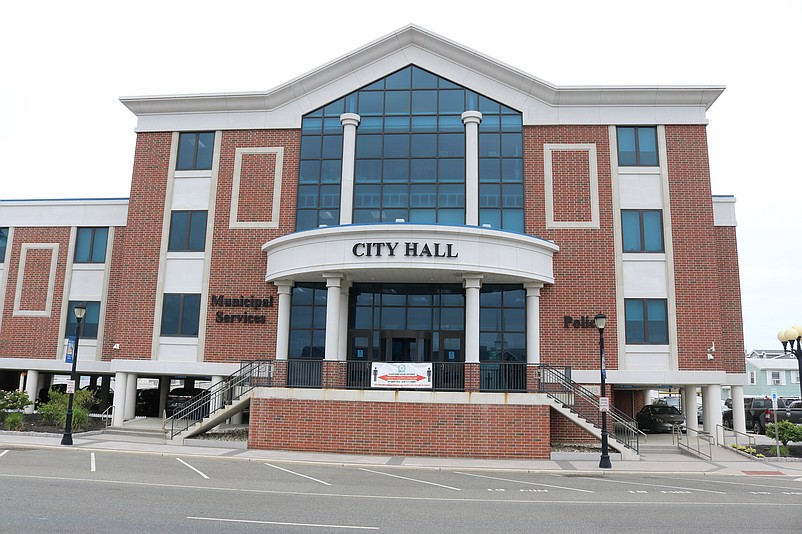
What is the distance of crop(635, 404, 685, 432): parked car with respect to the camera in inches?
1091

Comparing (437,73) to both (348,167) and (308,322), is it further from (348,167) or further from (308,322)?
(308,322)

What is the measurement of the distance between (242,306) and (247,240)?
261cm

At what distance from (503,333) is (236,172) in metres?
12.3

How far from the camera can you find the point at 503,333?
80.5 ft

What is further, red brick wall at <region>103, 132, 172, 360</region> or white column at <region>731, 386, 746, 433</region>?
red brick wall at <region>103, 132, 172, 360</region>

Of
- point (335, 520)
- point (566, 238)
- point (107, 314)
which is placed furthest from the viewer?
point (107, 314)

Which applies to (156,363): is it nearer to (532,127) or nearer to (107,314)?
(107,314)

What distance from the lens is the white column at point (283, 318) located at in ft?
81.2

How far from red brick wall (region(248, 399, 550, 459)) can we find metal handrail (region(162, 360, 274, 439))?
2.10 meters

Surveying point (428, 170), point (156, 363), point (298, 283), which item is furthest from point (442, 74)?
point (156, 363)

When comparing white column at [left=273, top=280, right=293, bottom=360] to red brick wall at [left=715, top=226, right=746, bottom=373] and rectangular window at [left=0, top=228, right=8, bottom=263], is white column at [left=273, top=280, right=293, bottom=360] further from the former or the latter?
red brick wall at [left=715, top=226, right=746, bottom=373]

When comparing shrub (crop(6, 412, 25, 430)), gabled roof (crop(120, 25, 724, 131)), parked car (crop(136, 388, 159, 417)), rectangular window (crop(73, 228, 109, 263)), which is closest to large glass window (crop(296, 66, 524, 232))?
gabled roof (crop(120, 25, 724, 131))

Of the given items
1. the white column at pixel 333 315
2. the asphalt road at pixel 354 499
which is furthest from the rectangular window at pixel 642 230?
the white column at pixel 333 315

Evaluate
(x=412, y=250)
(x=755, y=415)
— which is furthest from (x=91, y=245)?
(x=755, y=415)
